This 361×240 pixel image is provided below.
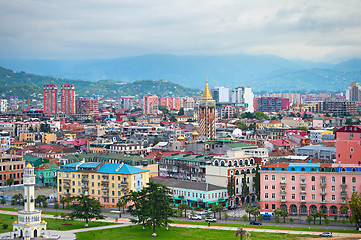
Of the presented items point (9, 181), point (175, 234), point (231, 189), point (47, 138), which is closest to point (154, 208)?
point (175, 234)

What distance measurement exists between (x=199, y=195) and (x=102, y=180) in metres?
12.3

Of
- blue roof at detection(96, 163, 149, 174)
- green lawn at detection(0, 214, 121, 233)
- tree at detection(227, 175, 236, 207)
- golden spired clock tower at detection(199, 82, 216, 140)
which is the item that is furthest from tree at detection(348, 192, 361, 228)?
golden spired clock tower at detection(199, 82, 216, 140)

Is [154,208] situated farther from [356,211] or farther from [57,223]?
[356,211]

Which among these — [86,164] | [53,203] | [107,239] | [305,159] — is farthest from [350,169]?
[53,203]

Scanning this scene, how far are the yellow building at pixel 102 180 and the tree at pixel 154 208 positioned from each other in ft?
31.0

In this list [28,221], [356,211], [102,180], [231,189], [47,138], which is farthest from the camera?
[47,138]

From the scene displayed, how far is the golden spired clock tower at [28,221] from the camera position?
1970 inches

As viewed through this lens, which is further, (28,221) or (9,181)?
(9,181)

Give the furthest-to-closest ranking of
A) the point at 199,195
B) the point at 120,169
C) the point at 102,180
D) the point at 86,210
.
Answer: the point at 102,180
the point at 120,169
the point at 199,195
the point at 86,210

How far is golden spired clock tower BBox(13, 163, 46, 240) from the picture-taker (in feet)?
164

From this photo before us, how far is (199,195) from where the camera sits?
66188 mm

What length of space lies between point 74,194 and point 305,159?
34319 mm

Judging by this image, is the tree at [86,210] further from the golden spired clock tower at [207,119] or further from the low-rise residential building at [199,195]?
the golden spired clock tower at [207,119]

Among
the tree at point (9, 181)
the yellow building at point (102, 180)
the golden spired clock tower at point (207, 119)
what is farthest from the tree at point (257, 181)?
the golden spired clock tower at point (207, 119)
